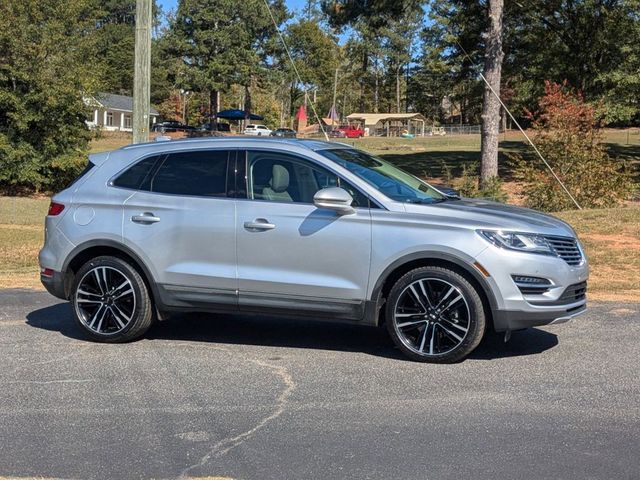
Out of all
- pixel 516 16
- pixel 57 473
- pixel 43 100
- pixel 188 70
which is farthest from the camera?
pixel 188 70

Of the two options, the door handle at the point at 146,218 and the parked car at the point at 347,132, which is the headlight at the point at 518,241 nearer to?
the door handle at the point at 146,218

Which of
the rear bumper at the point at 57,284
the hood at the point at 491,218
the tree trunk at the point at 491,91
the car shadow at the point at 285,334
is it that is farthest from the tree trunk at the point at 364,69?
the hood at the point at 491,218

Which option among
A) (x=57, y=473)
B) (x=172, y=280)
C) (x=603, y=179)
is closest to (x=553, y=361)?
(x=172, y=280)

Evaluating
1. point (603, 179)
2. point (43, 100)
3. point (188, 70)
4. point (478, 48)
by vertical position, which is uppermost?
point (188, 70)

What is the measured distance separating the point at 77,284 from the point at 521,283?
3836 millimetres

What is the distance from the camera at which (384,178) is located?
631cm

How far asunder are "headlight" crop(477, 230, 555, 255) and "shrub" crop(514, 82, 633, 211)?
1113cm

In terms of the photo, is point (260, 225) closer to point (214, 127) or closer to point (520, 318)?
point (520, 318)

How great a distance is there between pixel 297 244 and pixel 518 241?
172cm

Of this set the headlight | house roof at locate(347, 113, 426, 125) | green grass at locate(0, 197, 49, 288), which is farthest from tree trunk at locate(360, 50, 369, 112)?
the headlight

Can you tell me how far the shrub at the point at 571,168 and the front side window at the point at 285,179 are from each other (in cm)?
1126

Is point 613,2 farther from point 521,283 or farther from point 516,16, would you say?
point 521,283

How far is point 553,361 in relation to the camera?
5840 mm

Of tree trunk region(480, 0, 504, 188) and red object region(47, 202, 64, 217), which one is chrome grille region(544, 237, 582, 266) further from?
tree trunk region(480, 0, 504, 188)
